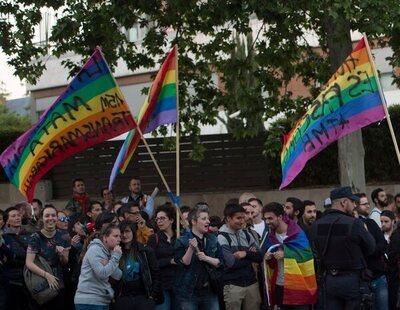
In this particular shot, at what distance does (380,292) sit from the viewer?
13367 millimetres

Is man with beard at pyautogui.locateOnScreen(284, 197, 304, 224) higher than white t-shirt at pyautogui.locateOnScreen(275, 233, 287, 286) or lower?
higher

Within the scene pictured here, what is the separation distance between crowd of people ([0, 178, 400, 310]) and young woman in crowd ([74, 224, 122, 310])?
11mm

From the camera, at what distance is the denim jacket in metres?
12.2

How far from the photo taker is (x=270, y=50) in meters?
20.5

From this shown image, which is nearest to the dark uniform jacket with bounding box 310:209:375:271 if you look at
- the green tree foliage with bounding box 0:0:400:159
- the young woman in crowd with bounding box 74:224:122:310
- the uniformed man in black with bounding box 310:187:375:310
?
the uniformed man in black with bounding box 310:187:375:310

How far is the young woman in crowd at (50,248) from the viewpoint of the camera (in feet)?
42.3

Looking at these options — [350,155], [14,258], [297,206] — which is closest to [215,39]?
[350,155]

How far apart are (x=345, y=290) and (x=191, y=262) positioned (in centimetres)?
173

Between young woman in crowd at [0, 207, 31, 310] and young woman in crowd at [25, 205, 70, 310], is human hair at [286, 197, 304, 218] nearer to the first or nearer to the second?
young woman in crowd at [25, 205, 70, 310]

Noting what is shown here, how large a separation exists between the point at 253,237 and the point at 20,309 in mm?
3267

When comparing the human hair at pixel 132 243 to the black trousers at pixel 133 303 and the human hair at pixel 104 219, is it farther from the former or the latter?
the black trousers at pixel 133 303

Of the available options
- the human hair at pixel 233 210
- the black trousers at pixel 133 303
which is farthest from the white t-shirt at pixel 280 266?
the black trousers at pixel 133 303

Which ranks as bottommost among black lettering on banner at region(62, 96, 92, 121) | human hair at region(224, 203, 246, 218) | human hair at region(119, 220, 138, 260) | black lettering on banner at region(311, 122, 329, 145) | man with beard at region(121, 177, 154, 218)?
human hair at region(119, 220, 138, 260)

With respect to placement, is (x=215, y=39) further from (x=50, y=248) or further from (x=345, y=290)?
(x=345, y=290)
